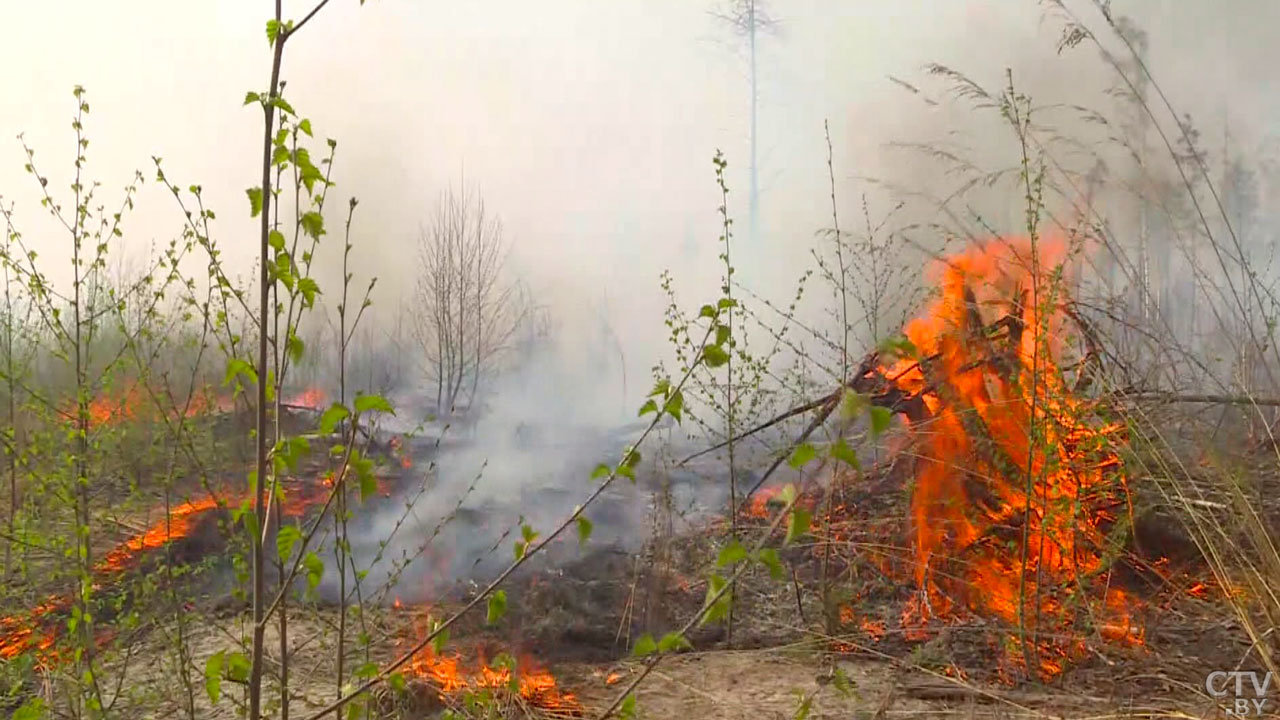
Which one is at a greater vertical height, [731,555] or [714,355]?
[714,355]

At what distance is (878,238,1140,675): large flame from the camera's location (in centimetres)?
227

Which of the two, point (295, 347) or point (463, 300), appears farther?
point (463, 300)

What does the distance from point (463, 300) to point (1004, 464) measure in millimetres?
1872

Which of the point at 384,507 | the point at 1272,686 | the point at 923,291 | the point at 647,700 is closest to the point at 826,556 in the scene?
the point at 647,700

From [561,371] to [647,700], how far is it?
1.19m

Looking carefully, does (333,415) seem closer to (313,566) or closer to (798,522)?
(313,566)

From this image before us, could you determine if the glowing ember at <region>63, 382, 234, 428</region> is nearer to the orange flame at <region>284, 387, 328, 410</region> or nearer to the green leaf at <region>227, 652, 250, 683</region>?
the orange flame at <region>284, 387, 328, 410</region>

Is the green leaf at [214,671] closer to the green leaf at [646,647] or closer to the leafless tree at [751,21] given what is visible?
the green leaf at [646,647]

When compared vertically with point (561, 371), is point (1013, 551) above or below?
below

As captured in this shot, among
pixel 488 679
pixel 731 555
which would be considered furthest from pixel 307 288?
pixel 488 679

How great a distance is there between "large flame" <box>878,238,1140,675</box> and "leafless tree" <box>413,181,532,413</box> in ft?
4.34

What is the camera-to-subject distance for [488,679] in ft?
6.90

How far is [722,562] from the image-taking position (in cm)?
83

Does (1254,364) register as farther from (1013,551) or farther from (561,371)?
(561,371)
